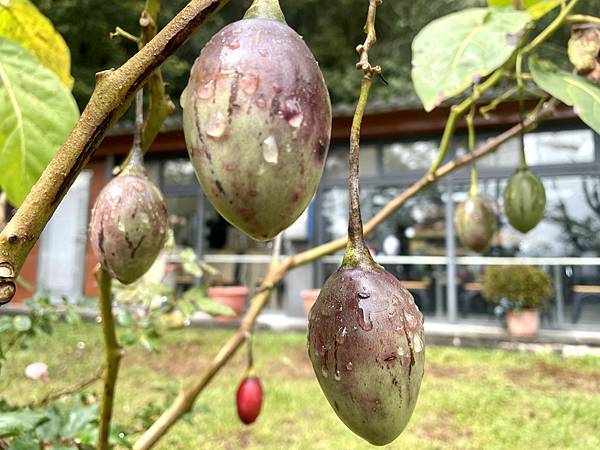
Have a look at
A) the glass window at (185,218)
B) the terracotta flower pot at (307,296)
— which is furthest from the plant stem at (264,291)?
the glass window at (185,218)

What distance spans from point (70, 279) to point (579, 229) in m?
7.32

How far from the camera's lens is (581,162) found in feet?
20.9

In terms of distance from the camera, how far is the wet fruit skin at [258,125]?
0.36m

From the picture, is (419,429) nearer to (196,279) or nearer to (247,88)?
(247,88)

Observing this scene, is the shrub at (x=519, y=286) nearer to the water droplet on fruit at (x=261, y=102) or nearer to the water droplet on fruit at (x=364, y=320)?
the water droplet on fruit at (x=364, y=320)

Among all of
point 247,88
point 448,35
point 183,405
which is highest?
point 448,35

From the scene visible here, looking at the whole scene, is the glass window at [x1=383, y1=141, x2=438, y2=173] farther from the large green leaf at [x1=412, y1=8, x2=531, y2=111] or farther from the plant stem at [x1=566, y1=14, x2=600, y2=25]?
the large green leaf at [x1=412, y1=8, x2=531, y2=111]

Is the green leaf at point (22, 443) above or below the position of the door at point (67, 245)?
below

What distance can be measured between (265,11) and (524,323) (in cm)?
634

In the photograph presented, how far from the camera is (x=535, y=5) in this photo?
0.89 meters

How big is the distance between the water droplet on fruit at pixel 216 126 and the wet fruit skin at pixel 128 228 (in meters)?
0.25

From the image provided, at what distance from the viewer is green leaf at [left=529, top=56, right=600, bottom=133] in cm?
69

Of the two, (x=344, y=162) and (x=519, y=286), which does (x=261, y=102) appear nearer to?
(x=519, y=286)

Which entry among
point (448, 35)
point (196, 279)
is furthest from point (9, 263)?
point (196, 279)
